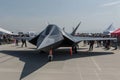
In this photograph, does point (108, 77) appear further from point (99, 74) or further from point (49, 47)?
point (49, 47)

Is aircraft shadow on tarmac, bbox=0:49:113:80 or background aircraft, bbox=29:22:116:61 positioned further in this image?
background aircraft, bbox=29:22:116:61

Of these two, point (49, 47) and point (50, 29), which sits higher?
point (50, 29)

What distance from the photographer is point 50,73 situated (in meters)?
10.8

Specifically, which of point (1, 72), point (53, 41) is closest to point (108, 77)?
point (1, 72)

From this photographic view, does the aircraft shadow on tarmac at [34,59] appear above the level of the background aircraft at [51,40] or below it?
below

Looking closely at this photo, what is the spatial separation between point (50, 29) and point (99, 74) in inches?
316

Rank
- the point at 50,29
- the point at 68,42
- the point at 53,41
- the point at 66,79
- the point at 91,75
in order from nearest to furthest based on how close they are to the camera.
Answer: the point at 66,79 → the point at 91,75 → the point at 53,41 → the point at 50,29 → the point at 68,42

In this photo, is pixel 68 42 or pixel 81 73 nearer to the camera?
pixel 81 73

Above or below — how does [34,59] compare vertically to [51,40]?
below

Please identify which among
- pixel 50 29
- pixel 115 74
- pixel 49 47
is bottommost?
pixel 115 74

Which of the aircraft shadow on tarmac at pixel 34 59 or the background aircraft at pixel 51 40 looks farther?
the background aircraft at pixel 51 40

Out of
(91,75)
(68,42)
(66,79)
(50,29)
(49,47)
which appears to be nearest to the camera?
(66,79)

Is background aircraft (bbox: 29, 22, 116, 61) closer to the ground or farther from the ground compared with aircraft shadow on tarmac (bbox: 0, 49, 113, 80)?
farther from the ground

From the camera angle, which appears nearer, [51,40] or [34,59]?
[51,40]
